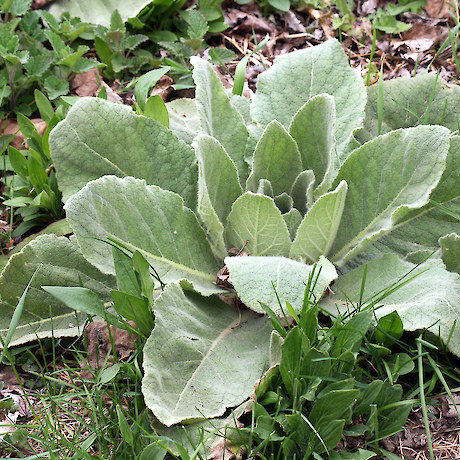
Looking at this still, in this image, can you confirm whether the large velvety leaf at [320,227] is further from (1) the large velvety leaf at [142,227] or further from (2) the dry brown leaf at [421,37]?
(2) the dry brown leaf at [421,37]

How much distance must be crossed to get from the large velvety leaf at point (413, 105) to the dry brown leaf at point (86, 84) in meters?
1.29

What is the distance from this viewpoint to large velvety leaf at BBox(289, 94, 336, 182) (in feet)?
5.79

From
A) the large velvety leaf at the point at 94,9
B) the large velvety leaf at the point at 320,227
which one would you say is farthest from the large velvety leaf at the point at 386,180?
the large velvety leaf at the point at 94,9

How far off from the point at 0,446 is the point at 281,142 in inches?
45.9

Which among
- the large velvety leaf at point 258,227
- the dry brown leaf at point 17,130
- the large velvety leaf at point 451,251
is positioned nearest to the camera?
the large velvety leaf at point 258,227

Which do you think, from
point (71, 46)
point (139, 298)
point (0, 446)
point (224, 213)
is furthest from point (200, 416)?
point (71, 46)

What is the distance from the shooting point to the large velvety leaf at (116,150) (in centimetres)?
188

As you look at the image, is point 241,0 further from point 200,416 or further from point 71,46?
point 200,416

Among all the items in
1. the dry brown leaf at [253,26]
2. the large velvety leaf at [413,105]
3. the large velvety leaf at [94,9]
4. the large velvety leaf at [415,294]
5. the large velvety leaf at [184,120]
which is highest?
the large velvety leaf at [94,9]

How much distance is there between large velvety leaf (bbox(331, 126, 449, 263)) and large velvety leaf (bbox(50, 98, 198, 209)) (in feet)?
1.69

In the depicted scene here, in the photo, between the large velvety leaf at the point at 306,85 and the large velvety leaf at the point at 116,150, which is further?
the large velvety leaf at the point at 306,85

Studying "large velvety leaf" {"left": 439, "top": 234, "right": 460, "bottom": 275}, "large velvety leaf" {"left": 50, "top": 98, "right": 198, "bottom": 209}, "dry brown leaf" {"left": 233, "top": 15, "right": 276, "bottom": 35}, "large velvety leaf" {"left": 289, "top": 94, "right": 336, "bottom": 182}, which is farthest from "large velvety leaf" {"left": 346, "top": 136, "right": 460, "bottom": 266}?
"dry brown leaf" {"left": 233, "top": 15, "right": 276, "bottom": 35}

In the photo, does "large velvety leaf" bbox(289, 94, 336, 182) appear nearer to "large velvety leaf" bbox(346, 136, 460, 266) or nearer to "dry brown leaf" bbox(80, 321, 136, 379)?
"large velvety leaf" bbox(346, 136, 460, 266)

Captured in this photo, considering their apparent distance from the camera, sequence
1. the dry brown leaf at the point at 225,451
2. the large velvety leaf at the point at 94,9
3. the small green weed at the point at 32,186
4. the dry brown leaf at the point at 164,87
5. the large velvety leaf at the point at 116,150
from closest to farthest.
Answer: the dry brown leaf at the point at 225,451 < the large velvety leaf at the point at 116,150 < the small green weed at the point at 32,186 < the dry brown leaf at the point at 164,87 < the large velvety leaf at the point at 94,9
